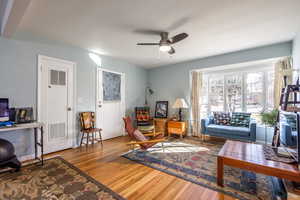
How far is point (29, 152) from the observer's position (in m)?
2.88

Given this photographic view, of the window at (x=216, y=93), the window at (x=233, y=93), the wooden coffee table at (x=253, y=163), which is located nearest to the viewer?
the wooden coffee table at (x=253, y=163)

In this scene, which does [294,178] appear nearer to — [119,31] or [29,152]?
[119,31]

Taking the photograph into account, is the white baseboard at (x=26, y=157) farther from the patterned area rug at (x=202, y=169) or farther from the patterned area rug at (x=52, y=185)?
the patterned area rug at (x=202, y=169)

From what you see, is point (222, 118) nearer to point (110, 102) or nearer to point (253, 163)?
point (253, 163)

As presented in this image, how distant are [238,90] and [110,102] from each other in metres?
4.02

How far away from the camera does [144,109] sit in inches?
195

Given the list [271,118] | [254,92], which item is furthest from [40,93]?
[254,92]

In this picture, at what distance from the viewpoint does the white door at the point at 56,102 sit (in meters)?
3.10

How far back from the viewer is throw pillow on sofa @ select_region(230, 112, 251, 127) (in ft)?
12.3

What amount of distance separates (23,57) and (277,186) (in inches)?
195

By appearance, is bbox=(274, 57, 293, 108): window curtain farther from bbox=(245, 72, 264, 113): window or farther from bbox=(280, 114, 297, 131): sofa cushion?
bbox=(280, 114, 297, 131): sofa cushion

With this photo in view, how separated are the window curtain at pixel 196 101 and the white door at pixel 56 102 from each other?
3.60 meters

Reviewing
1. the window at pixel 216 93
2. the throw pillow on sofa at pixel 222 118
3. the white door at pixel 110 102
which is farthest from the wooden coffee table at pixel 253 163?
the white door at pixel 110 102

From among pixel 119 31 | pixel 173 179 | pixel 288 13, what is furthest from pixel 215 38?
pixel 173 179
